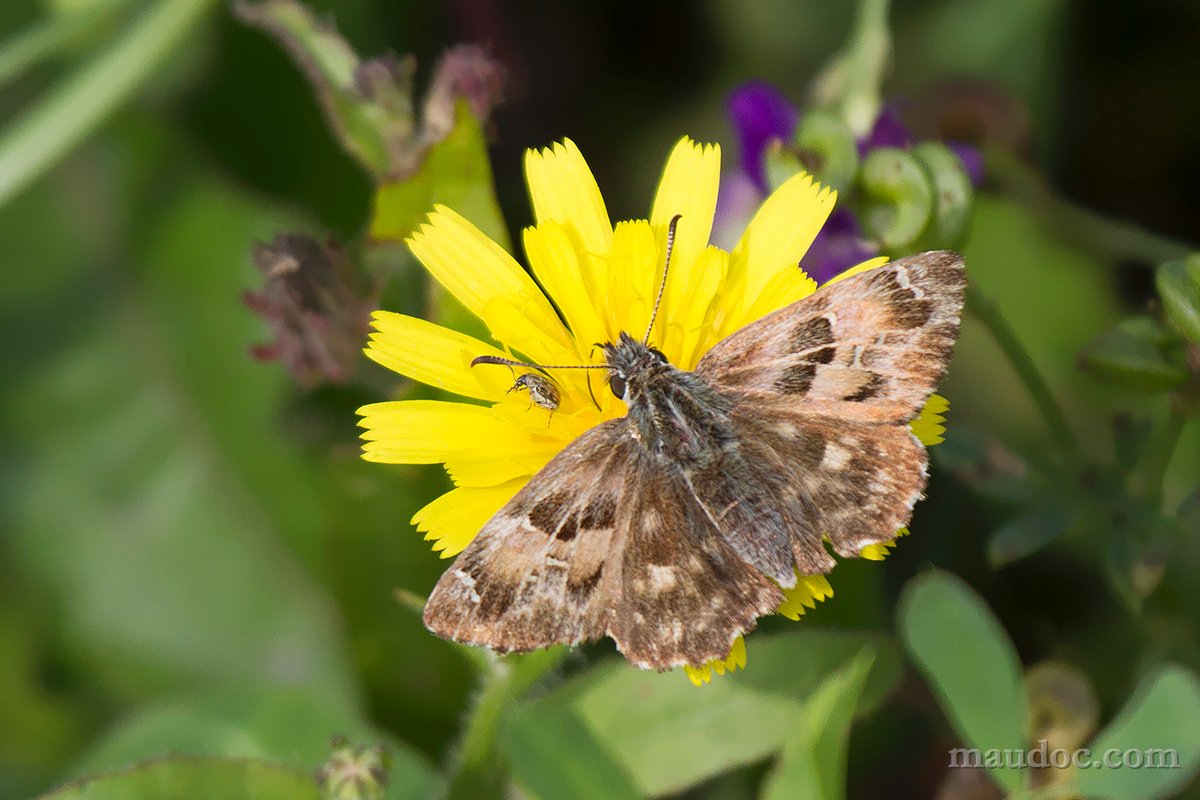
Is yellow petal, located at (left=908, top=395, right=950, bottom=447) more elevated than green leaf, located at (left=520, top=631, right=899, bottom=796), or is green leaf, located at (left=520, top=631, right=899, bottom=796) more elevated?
yellow petal, located at (left=908, top=395, right=950, bottom=447)

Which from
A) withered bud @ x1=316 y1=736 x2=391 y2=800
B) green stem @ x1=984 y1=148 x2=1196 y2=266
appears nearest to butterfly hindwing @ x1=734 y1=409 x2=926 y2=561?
withered bud @ x1=316 y1=736 x2=391 y2=800

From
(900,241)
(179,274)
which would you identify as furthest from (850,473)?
(179,274)

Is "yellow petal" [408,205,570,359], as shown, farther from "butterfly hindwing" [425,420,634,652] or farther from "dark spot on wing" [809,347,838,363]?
"dark spot on wing" [809,347,838,363]

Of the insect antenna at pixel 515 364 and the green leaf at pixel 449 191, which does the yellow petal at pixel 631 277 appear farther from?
the green leaf at pixel 449 191

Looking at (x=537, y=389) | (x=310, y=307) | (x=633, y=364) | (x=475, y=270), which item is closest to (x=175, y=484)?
(x=310, y=307)

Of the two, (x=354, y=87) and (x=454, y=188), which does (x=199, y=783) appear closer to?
(x=454, y=188)

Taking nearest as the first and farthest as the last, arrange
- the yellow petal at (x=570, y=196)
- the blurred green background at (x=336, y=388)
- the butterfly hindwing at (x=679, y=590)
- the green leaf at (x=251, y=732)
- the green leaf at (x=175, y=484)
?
the butterfly hindwing at (x=679, y=590) → the yellow petal at (x=570, y=196) → the green leaf at (x=251, y=732) → the blurred green background at (x=336, y=388) → the green leaf at (x=175, y=484)

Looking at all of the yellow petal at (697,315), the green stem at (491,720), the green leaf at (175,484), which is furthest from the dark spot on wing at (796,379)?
the green leaf at (175,484)
